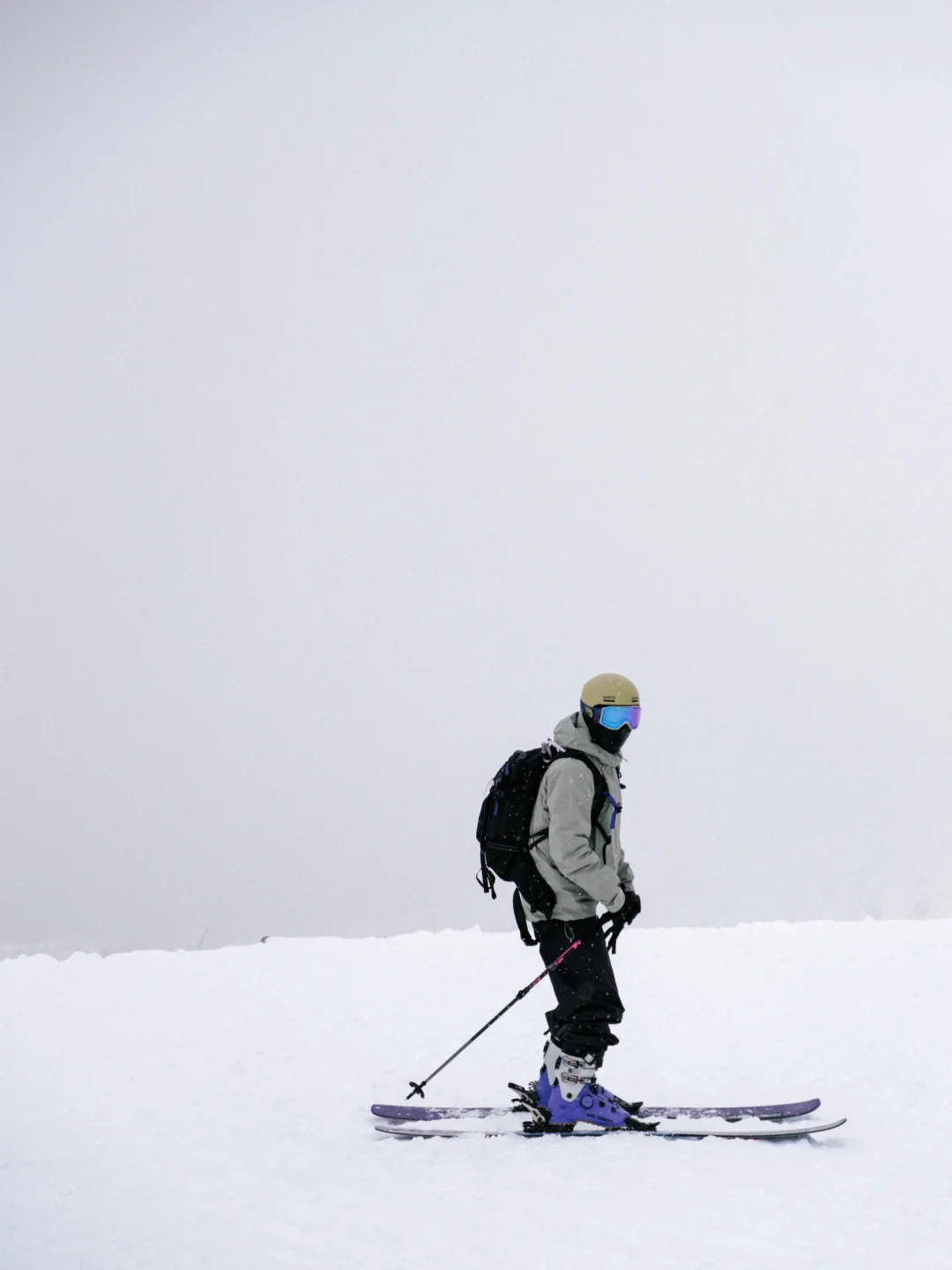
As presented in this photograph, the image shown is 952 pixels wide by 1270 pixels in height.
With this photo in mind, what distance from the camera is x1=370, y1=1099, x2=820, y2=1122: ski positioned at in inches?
257

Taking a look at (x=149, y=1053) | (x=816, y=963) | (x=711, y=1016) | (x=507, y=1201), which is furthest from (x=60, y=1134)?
(x=816, y=963)

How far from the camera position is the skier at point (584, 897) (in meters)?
6.38

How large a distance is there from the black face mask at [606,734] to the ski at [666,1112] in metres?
2.22

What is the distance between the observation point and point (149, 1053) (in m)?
8.82

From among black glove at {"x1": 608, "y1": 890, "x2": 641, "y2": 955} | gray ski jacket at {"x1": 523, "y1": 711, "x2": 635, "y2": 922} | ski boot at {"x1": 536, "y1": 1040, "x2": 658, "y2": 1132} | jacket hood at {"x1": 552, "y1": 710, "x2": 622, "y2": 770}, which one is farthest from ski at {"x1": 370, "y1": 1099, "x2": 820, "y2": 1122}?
jacket hood at {"x1": 552, "y1": 710, "x2": 622, "y2": 770}

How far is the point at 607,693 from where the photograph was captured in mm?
6605

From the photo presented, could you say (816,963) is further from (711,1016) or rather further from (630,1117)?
(630,1117)

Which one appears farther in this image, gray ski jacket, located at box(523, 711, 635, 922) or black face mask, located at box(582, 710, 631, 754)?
black face mask, located at box(582, 710, 631, 754)

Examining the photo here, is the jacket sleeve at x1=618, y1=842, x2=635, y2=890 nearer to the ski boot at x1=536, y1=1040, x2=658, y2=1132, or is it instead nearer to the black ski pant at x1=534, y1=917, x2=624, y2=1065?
the black ski pant at x1=534, y1=917, x2=624, y2=1065

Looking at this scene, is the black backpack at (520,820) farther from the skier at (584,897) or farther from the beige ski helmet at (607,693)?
the beige ski helmet at (607,693)

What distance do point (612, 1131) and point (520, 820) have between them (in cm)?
188

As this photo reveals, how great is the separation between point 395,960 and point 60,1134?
613 cm

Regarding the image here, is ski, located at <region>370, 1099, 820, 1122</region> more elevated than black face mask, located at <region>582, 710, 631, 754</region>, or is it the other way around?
black face mask, located at <region>582, 710, 631, 754</region>

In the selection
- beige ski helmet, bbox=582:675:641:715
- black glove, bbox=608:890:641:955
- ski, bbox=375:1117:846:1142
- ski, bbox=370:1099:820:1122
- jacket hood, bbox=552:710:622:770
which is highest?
beige ski helmet, bbox=582:675:641:715
